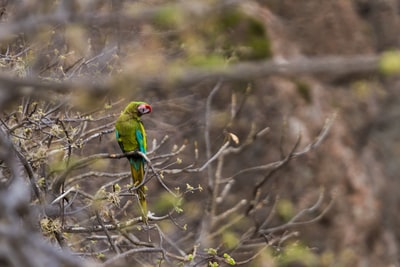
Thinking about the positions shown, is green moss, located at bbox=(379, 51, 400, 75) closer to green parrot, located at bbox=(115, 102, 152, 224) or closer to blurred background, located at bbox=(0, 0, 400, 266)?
blurred background, located at bbox=(0, 0, 400, 266)

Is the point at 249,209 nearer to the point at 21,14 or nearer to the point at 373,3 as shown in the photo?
the point at 21,14

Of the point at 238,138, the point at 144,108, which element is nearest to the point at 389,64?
the point at 144,108

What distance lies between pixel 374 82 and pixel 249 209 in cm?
597

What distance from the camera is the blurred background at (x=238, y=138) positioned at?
6168 millimetres

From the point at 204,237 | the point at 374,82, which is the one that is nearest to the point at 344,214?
the point at 374,82

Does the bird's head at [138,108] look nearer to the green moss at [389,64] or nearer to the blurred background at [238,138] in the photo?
the blurred background at [238,138]

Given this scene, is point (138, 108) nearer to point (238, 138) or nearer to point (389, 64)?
point (238, 138)

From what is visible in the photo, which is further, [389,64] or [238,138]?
[238,138]

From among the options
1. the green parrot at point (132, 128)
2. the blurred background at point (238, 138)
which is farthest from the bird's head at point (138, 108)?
the blurred background at point (238, 138)

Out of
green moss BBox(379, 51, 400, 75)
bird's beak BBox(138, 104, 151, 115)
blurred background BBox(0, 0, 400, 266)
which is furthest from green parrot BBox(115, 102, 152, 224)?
green moss BBox(379, 51, 400, 75)

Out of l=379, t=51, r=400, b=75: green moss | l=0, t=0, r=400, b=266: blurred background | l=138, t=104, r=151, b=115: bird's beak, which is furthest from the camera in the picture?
l=138, t=104, r=151, b=115: bird's beak

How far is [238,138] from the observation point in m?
10.1

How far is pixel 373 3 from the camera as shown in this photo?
13.5 metres

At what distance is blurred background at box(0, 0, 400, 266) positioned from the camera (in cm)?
617
